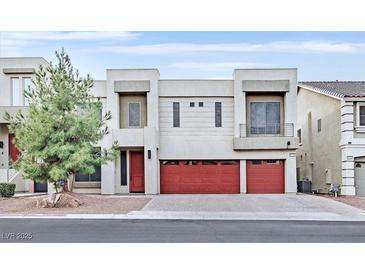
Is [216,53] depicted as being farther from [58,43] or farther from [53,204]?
[53,204]

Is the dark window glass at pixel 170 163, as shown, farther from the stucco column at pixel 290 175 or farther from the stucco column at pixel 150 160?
the stucco column at pixel 290 175

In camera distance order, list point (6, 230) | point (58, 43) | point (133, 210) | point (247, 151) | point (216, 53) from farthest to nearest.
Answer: point (247, 151) → point (216, 53) → point (58, 43) → point (133, 210) → point (6, 230)

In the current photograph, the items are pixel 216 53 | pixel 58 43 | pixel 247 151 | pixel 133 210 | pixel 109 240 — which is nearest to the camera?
pixel 109 240

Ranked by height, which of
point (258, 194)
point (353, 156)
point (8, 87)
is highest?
point (8, 87)

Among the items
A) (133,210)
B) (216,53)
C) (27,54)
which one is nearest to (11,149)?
(27,54)

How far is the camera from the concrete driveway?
52.9 feet

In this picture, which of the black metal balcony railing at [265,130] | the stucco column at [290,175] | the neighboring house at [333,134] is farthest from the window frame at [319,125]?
the stucco column at [290,175]

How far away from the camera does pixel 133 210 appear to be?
1730 centimetres

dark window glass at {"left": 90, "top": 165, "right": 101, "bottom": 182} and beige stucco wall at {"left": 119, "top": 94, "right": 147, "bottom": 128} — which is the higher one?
beige stucco wall at {"left": 119, "top": 94, "right": 147, "bottom": 128}

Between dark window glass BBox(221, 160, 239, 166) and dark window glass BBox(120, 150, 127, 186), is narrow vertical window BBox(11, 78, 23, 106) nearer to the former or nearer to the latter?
dark window glass BBox(120, 150, 127, 186)

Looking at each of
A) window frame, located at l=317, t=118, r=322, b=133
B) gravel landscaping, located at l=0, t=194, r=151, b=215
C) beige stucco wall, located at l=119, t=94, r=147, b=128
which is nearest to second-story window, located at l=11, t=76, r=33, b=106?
beige stucco wall, located at l=119, t=94, r=147, b=128

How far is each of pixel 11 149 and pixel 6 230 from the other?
509 inches

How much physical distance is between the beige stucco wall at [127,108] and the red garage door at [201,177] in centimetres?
294

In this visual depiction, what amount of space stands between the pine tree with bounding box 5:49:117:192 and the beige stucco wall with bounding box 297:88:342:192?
12702mm
